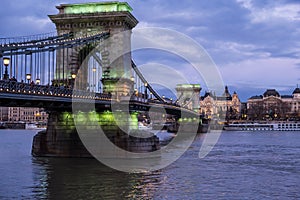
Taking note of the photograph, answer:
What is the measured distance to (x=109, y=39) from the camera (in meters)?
53.0

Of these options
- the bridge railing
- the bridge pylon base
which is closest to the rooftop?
the bridge railing

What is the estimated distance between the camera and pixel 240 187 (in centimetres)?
3031

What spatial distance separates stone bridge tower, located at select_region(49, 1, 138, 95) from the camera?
52537 millimetres

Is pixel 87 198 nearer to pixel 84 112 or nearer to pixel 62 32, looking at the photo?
pixel 84 112

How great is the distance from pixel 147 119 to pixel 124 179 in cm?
15492

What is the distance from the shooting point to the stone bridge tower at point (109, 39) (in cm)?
5254

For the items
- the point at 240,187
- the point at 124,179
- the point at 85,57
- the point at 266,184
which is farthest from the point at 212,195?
the point at 85,57

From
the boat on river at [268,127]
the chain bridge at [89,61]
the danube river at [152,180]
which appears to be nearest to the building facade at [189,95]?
the boat on river at [268,127]

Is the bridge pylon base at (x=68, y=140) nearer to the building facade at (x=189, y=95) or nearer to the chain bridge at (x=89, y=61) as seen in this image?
the chain bridge at (x=89, y=61)

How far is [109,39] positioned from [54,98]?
18283 millimetres

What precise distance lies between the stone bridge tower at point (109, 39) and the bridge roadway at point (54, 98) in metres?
3.83

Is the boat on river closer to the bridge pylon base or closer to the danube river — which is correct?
the danube river

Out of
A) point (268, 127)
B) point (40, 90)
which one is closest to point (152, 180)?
point (40, 90)

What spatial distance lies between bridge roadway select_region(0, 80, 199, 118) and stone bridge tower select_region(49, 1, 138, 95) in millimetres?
3826
